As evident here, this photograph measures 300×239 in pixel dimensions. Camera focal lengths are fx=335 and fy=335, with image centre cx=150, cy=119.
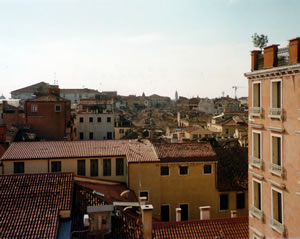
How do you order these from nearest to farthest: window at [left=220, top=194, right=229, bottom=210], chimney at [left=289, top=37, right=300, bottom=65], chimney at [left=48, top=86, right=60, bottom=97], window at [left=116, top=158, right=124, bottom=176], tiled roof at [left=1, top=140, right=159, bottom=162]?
chimney at [left=289, top=37, right=300, bottom=65], tiled roof at [left=1, top=140, right=159, bottom=162], window at [left=220, top=194, right=229, bottom=210], window at [left=116, top=158, right=124, bottom=176], chimney at [left=48, top=86, right=60, bottom=97]

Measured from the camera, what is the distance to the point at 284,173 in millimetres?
12781

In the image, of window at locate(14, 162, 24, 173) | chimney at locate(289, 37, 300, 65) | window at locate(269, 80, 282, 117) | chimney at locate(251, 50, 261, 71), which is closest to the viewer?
chimney at locate(289, 37, 300, 65)

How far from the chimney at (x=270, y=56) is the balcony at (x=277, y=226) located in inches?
247

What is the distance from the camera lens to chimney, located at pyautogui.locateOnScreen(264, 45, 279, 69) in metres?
13.7

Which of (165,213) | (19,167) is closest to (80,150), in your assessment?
(19,167)

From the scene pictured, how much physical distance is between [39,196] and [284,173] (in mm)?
10943

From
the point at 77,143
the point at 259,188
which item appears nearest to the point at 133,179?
the point at 77,143

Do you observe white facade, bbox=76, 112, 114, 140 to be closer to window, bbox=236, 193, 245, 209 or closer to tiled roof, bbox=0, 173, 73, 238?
window, bbox=236, 193, 245, 209

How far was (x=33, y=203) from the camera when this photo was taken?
1531cm

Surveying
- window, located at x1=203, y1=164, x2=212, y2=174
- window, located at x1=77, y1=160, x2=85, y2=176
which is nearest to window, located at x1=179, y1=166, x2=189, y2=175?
window, located at x1=203, y1=164, x2=212, y2=174

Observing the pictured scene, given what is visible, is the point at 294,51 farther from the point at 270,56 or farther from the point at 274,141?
the point at 274,141

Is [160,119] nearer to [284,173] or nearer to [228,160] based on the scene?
[228,160]

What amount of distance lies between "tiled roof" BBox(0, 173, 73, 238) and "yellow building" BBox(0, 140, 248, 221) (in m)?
6.00

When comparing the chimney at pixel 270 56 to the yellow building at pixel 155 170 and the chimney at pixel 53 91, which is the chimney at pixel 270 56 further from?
the chimney at pixel 53 91
